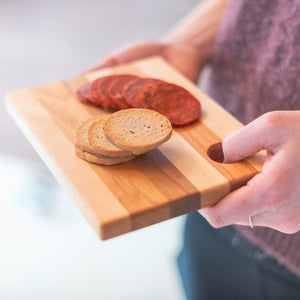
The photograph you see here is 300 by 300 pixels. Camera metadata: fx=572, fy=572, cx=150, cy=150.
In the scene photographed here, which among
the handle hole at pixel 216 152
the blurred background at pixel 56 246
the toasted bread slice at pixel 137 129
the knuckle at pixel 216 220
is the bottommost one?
the blurred background at pixel 56 246

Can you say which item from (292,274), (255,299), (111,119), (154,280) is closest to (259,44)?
(111,119)

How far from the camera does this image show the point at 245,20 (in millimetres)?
1194

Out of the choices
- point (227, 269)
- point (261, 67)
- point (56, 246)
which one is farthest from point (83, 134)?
point (56, 246)

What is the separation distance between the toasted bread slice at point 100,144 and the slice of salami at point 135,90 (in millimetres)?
107

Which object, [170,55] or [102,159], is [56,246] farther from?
[102,159]

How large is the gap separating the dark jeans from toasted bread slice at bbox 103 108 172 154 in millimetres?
467

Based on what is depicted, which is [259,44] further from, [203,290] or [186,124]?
[203,290]

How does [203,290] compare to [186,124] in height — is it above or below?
below

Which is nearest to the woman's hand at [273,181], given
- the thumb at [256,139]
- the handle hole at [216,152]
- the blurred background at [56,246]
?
the thumb at [256,139]

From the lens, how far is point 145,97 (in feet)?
3.50

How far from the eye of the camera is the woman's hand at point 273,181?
848 mm

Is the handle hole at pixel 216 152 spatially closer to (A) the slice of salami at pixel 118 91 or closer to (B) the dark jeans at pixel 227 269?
(A) the slice of salami at pixel 118 91

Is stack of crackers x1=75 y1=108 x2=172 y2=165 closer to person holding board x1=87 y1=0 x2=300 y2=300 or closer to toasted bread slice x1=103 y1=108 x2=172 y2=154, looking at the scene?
toasted bread slice x1=103 y1=108 x2=172 y2=154

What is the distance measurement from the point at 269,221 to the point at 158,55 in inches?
22.9
